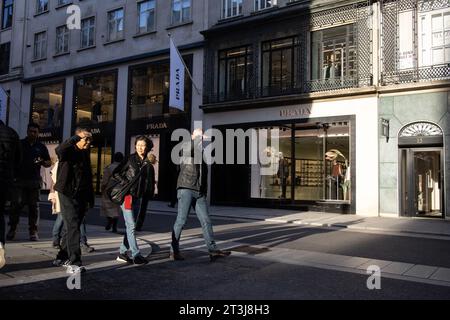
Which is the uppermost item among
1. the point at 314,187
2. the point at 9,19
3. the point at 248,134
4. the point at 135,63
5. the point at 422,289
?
the point at 9,19

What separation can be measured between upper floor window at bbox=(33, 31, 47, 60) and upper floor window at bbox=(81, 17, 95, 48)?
3.71 m

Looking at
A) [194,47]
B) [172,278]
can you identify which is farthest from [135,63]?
[172,278]

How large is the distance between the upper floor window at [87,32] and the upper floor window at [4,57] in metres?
8.02

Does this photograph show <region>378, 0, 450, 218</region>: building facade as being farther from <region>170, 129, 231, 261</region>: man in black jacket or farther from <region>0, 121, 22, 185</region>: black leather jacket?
<region>0, 121, 22, 185</region>: black leather jacket

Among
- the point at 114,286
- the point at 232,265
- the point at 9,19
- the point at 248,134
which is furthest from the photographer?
the point at 9,19

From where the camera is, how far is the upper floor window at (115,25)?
24.7 m

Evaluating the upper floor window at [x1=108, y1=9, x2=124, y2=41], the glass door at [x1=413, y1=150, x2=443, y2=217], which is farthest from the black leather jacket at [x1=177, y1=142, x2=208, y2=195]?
the upper floor window at [x1=108, y1=9, x2=124, y2=41]

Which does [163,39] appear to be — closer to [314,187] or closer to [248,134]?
[248,134]

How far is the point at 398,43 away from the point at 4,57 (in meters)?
27.5

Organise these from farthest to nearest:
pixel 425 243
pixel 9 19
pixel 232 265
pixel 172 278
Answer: pixel 9 19, pixel 425 243, pixel 232 265, pixel 172 278

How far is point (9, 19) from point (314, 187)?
2610 centimetres

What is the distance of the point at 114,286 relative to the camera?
4.98 metres

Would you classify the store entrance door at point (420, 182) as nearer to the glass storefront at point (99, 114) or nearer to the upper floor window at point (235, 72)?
the upper floor window at point (235, 72)

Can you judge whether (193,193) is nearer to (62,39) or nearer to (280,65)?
(280,65)
